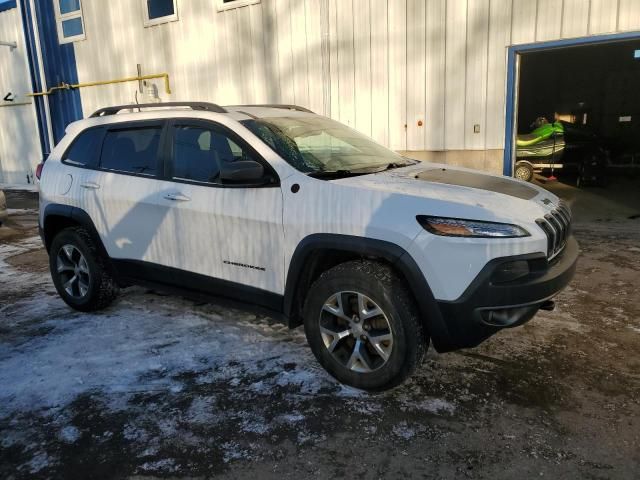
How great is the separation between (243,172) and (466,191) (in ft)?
4.52

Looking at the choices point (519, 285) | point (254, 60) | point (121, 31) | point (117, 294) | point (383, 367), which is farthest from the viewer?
point (121, 31)

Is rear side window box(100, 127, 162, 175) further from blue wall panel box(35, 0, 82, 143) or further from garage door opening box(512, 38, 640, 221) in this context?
blue wall panel box(35, 0, 82, 143)

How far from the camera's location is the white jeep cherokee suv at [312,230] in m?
2.80

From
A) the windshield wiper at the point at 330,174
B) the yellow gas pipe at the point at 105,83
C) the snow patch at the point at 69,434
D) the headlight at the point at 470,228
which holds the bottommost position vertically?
the snow patch at the point at 69,434

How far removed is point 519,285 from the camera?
2.76m

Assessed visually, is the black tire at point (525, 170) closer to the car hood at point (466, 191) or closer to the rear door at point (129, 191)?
the car hood at point (466, 191)

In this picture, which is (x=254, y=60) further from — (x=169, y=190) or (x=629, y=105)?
(x=629, y=105)

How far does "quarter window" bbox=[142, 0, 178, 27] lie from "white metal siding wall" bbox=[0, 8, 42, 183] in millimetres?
4847

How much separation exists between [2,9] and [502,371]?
16.4 metres

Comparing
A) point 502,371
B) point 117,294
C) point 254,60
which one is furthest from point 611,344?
point 254,60

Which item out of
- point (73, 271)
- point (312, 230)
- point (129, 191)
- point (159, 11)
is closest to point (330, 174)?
point (312, 230)

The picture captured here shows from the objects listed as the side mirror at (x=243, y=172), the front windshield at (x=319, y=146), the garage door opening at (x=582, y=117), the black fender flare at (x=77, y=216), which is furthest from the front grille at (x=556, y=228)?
the garage door opening at (x=582, y=117)

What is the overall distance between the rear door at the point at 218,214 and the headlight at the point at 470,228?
39.1 inches

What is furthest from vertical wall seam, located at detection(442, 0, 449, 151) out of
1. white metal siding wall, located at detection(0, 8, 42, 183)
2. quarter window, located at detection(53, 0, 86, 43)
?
white metal siding wall, located at detection(0, 8, 42, 183)
